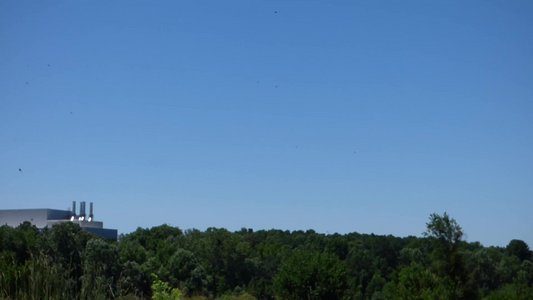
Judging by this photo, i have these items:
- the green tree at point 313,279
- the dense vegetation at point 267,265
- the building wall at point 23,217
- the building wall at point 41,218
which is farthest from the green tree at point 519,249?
the building wall at point 23,217

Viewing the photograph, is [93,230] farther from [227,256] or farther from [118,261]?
[118,261]

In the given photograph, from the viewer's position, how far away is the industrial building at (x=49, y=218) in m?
89.5

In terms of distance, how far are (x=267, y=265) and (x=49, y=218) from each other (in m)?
28.9

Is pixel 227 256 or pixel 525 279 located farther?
pixel 227 256

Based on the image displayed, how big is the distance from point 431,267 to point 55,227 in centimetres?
2771

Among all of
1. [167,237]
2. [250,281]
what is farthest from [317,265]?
[167,237]

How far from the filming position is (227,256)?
263 ft

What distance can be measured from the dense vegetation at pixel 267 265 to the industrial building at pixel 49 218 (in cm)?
668

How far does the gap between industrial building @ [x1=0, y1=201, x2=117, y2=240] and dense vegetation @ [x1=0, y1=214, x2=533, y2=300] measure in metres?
6.68

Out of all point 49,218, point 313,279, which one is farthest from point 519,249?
point 49,218

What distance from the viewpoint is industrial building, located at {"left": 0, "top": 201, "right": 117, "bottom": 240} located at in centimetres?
8950

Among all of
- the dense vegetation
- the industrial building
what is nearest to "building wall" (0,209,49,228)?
the industrial building

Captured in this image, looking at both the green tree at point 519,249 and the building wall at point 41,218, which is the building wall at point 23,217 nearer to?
the building wall at point 41,218

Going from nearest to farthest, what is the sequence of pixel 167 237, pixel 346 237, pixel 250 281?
1. pixel 250 281
2. pixel 167 237
3. pixel 346 237
